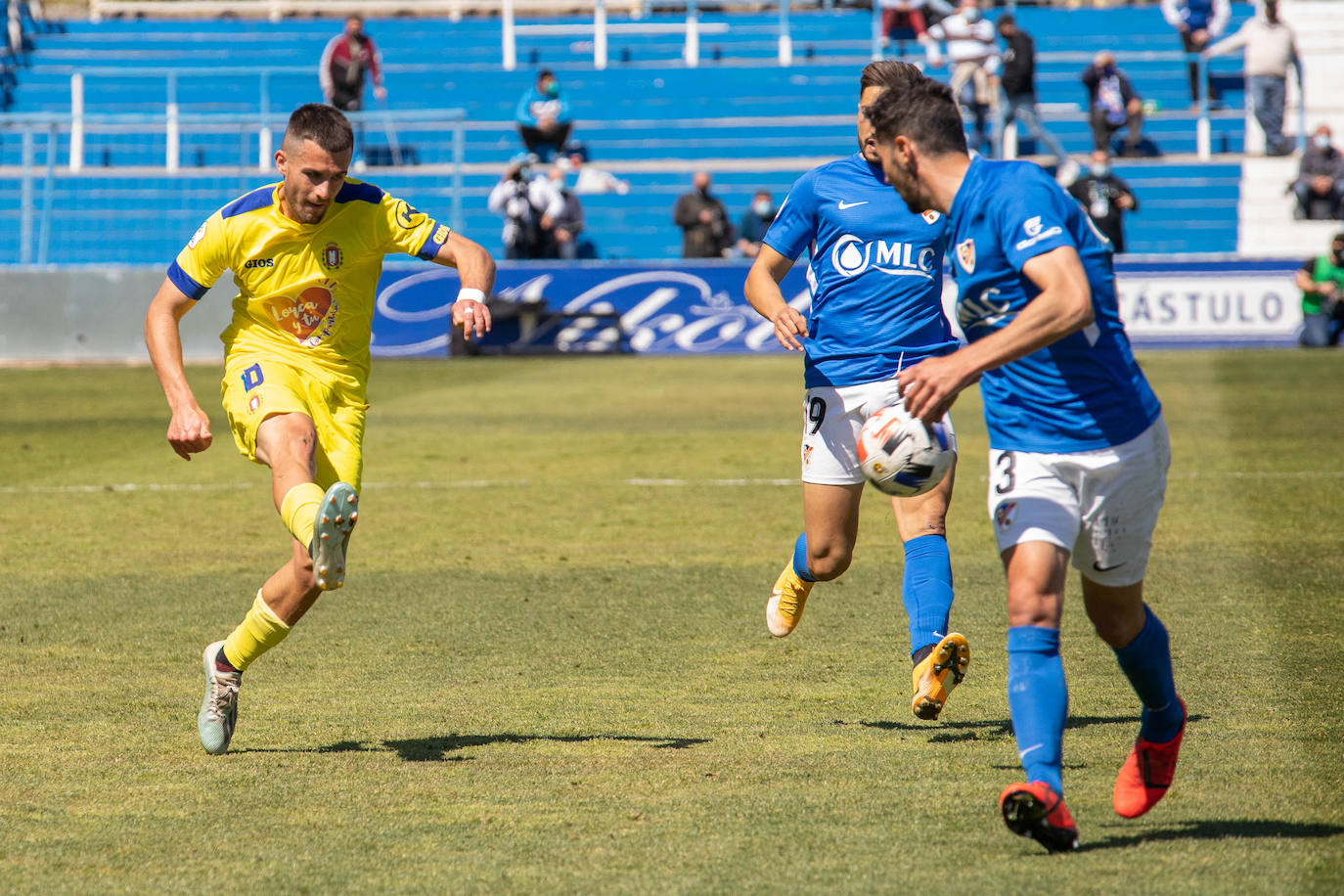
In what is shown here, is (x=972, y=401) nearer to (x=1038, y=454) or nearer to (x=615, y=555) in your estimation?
(x=615, y=555)

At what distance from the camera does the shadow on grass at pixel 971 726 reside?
5.52 meters

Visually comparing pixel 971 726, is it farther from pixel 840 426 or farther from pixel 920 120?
pixel 920 120

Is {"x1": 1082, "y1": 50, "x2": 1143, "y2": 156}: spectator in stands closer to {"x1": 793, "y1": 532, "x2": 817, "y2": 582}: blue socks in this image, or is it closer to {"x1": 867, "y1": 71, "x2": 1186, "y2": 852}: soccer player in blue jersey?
{"x1": 793, "y1": 532, "x2": 817, "y2": 582}: blue socks

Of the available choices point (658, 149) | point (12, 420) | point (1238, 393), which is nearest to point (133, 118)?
point (658, 149)

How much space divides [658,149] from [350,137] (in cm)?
2719

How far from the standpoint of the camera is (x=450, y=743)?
5.45m

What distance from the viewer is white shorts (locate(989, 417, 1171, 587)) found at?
13.7 feet

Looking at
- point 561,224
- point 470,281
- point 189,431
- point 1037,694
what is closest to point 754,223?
point 561,224

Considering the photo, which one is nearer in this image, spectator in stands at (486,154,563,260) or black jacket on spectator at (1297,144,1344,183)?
spectator in stands at (486,154,563,260)

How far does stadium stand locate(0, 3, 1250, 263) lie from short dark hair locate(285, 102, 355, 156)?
855 inches

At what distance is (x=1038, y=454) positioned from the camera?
4.23 metres

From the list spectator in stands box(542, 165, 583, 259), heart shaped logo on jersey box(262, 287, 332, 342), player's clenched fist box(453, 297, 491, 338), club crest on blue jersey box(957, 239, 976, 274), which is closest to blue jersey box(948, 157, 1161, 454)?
club crest on blue jersey box(957, 239, 976, 274)

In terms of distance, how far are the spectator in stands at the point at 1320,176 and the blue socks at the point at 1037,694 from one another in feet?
82.5

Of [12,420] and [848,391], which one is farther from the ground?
[848,391]
